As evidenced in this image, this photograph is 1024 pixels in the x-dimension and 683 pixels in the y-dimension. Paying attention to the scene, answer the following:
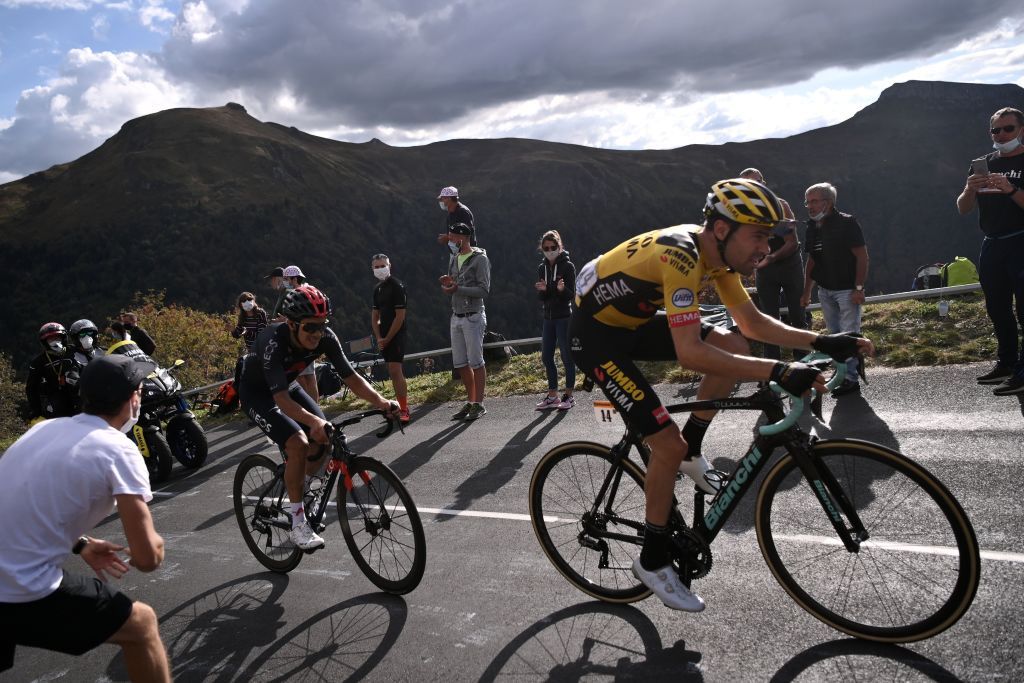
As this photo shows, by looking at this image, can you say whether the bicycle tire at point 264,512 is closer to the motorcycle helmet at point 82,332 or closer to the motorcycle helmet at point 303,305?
the motorcycle helmet at point 303,305

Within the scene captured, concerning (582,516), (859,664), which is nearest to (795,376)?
(859,664)

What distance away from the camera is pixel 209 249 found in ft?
312

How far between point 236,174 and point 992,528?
5385 inches

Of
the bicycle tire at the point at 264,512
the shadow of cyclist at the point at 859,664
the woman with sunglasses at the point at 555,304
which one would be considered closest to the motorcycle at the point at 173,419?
the bicycle tire at the point at 264,512

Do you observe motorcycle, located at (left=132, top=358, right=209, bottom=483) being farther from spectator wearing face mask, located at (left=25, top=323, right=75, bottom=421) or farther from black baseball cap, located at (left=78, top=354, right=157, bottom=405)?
black baseball cap, located at (left=78, top=354, right=157, bottom=405)

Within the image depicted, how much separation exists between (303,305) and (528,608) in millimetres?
2389

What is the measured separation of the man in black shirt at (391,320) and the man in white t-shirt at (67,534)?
6527mm

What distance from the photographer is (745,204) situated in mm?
3482

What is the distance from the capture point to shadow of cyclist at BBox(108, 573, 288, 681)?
4180 mm

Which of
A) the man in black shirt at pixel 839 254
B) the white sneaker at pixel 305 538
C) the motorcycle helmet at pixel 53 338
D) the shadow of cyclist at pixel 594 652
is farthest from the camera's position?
the motorcycle helmet at pixel 53 338

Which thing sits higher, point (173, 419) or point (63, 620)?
point (63, 620)

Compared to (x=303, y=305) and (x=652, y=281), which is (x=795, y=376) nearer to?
(x=652, y=281)

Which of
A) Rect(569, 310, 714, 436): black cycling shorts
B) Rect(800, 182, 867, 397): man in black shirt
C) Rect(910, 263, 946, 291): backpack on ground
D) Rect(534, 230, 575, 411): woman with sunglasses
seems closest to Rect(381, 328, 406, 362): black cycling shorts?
Rect(534, 230, 575, 411): woman with sunglasses

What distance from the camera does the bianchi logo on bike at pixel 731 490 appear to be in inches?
141
